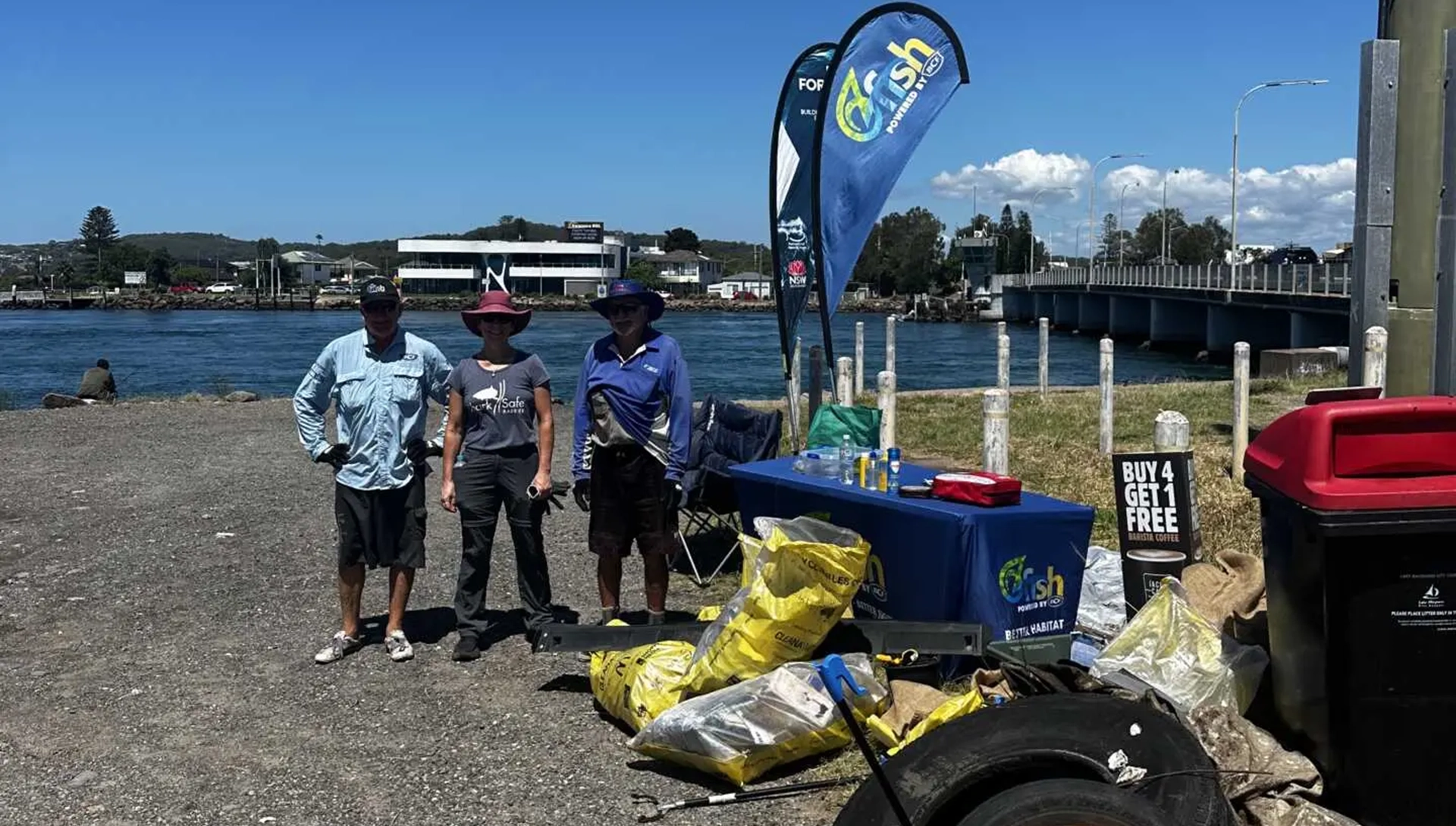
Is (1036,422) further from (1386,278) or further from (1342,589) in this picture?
(1342,589)

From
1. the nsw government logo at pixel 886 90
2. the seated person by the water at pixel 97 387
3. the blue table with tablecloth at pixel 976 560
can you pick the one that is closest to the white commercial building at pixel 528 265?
the seated person by the water at pixel 97 387

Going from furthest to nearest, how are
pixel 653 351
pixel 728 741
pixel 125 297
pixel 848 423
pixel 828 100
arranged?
1. pixel 125 297
2. pixel 828 100
3. pixel 848 423
4. pixel 653 351
5. pixel 728 741

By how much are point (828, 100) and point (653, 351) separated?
375cm

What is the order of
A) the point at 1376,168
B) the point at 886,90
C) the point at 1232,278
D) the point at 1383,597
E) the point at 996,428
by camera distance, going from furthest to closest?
1. the point at 1232,278
2. the point at 886,90
3. the point at 996,428
4. the point at 1376,168
5. the point at 1383,597

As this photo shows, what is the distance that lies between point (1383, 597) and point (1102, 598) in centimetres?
298

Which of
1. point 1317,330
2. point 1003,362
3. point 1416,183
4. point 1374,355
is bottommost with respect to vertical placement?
point 1317,330

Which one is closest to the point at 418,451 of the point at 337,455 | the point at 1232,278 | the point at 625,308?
the point at 337,455

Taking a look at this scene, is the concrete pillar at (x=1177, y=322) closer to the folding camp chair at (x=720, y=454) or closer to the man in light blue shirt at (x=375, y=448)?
the folding camp chair at (x=720, y=454)

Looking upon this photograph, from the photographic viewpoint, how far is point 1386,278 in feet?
22.2

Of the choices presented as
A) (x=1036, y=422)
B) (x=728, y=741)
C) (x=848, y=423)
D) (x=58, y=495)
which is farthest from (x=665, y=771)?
(x=1036, y=422)

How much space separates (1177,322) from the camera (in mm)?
68875

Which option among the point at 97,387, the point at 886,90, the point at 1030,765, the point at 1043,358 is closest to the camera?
the point at 1030,765

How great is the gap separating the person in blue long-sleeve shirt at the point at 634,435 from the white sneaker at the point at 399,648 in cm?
95

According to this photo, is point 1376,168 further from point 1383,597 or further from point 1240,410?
point 1383,597
